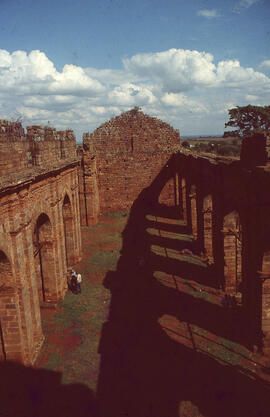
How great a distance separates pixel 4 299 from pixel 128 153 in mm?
19135

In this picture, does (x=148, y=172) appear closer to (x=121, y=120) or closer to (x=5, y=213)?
(x=121, y=120)

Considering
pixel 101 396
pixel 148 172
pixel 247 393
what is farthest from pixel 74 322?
pixel 148 172

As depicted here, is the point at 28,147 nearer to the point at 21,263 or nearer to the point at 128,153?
the point at 21,263

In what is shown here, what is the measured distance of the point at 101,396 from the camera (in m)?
8.12

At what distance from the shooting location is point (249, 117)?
3234cm

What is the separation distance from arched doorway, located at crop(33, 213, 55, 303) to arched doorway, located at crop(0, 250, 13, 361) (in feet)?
10.7

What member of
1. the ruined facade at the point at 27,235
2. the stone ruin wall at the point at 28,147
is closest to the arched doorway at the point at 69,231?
the stone ruin wall at the point at 28,147

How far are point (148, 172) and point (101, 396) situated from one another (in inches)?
793

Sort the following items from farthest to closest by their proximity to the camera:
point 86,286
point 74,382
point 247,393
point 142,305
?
point 86,286, point 142,305, point 74,382, point 247,393

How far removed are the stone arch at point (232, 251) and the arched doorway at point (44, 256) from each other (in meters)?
6.27

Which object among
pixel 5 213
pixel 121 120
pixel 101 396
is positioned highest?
pixel 121 120

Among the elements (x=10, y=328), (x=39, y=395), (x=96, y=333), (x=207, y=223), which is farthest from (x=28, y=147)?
(x=207, y=223)

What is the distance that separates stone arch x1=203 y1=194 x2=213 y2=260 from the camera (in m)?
15.9

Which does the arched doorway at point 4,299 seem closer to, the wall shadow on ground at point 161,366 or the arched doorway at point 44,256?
Result: the wall shadow on ground at point 161,366
